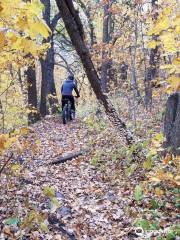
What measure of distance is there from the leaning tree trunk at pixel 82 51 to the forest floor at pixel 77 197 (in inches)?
30.7

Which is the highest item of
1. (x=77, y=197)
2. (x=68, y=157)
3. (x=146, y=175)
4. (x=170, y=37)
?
(x=170, y=37)

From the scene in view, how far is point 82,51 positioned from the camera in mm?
7289

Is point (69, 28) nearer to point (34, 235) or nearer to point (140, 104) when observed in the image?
point (34, 235)

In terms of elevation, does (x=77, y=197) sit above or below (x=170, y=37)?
below

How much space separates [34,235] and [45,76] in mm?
13258

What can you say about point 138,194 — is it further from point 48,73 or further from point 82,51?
point 48,73

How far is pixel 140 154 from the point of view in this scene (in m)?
8.00

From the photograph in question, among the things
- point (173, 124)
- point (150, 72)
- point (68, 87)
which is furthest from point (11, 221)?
point (150, 72)

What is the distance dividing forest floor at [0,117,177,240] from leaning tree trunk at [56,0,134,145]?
2.56 feet

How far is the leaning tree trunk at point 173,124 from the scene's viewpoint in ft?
24.0

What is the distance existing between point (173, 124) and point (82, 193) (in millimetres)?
2302

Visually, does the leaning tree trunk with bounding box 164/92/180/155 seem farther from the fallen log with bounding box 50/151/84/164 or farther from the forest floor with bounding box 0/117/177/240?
the fallen log with bounding box 50/151/84/164

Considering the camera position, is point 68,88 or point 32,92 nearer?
point 68,88

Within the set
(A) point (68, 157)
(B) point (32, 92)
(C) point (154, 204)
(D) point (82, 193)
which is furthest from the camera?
(B) point (32, 92)
